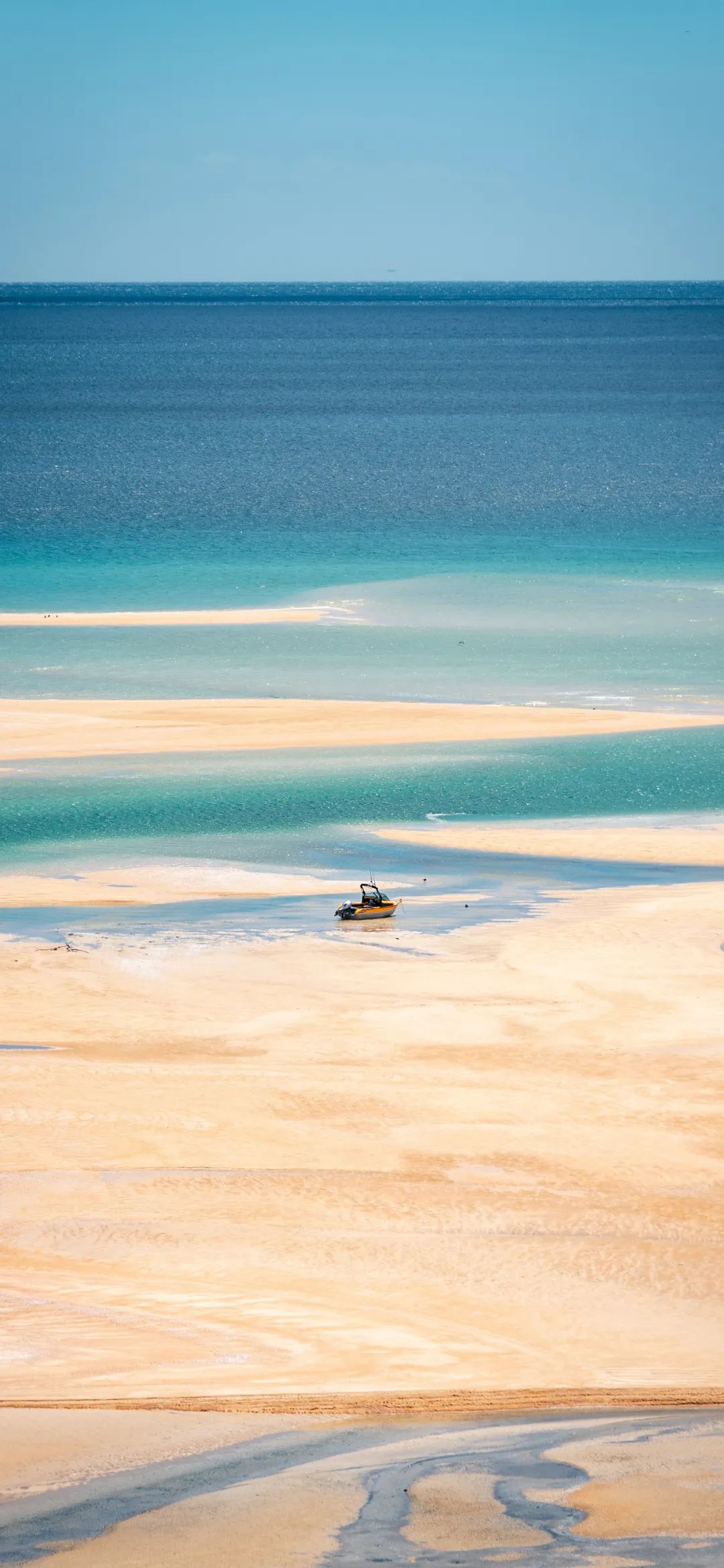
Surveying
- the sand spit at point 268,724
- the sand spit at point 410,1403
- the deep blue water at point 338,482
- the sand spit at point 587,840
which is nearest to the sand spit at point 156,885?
the sand spit at point 587,840

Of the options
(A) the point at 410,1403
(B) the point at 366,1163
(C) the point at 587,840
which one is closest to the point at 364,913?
(C) the point at 587,840

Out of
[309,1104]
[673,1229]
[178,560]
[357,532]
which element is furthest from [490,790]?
[357,532]

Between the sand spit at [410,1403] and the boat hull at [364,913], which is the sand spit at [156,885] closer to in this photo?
the boat hull at [364,913]

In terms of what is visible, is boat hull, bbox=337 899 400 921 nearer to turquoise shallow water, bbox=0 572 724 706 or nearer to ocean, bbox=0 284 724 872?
ocean, bbox=0 284 724 872

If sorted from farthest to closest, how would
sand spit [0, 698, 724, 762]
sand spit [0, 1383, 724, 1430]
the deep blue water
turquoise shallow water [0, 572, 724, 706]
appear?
the deep blue water → turquoise shallow water [0, 572, 724, 706] → sand spit [0, 698, 724, 762] → sand spit [0, 1383, 724, 1430]

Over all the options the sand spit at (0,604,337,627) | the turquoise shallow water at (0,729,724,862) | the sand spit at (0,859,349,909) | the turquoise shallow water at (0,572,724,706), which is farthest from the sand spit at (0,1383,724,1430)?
the sand spit at (0,604,337,627)

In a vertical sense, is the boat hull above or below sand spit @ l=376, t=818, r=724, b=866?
below
